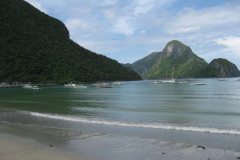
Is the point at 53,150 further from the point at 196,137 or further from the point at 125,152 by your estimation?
the point at 196,137

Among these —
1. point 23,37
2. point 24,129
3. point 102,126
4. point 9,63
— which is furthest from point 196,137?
point 23,37

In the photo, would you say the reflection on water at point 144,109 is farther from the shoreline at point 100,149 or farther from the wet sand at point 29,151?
the wet sand at point 29,151

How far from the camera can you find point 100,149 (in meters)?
17.9

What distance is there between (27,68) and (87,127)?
163600mm

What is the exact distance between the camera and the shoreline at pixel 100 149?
16234 millimetres

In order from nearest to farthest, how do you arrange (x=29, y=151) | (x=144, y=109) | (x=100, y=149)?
(x=29, y=151)
(x=100, y=149)
(x=144, y=109)

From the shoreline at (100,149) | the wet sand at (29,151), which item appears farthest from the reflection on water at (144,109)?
the wet sand at (29,151)

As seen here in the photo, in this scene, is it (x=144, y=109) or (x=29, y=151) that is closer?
(x=29, y=151)

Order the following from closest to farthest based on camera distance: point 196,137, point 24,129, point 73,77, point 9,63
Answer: point 196,137 < point 24,129 < point 9,63 < point 73,77

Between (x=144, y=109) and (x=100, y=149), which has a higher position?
(x=100, y=149)

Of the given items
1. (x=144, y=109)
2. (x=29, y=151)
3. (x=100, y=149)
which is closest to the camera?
(x=29, y=151)

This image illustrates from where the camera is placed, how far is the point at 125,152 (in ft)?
56.6

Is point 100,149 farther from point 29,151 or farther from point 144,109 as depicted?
point 144,109

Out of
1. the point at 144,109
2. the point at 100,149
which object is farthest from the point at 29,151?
the point at 144,109
